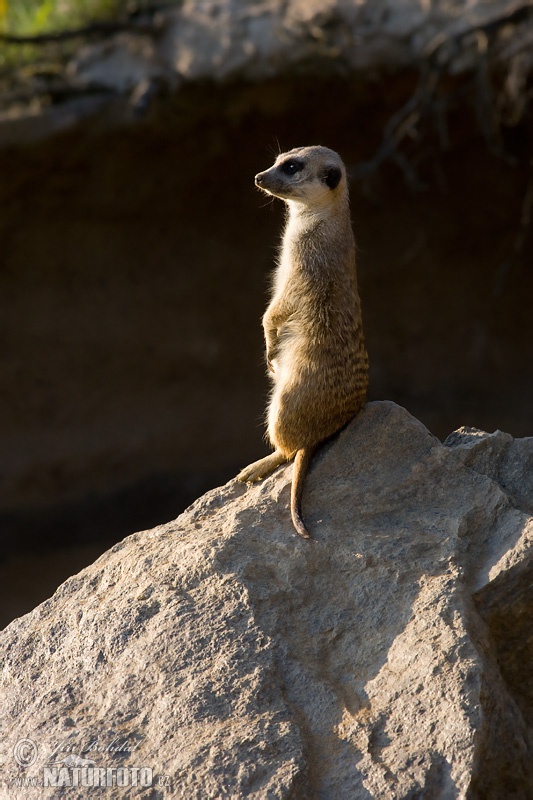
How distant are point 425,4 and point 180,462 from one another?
2861 mm

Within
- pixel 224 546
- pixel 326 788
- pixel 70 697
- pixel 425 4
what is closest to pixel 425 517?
pixel 224 546

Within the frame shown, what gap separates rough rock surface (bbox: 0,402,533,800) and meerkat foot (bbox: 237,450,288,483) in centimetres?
8

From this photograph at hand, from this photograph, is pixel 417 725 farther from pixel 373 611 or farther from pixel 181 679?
pixel 181 679

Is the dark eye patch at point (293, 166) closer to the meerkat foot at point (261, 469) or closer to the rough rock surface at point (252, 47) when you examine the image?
the meerkat foot at point (261, 469)

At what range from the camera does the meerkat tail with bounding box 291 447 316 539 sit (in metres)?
2.19

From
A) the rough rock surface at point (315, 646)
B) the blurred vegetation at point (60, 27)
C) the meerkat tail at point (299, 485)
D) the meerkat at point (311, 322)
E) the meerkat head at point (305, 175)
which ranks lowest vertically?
the rough rock surface at point (315, 646)

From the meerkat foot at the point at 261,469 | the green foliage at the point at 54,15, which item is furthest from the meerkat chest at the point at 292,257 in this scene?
the green foliage at the point at 54,15

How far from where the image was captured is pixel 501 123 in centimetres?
548

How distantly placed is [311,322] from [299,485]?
1.46ft

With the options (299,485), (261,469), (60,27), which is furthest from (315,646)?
(60,27)

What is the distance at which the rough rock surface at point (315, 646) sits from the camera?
1.81 metres

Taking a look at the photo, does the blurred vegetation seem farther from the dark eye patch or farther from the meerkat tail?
the meerkat tail

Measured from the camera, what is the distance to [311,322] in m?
2.50

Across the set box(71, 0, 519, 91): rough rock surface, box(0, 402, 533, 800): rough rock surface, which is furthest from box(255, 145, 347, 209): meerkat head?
box(71, 0, 519, 91): rough rock surface
